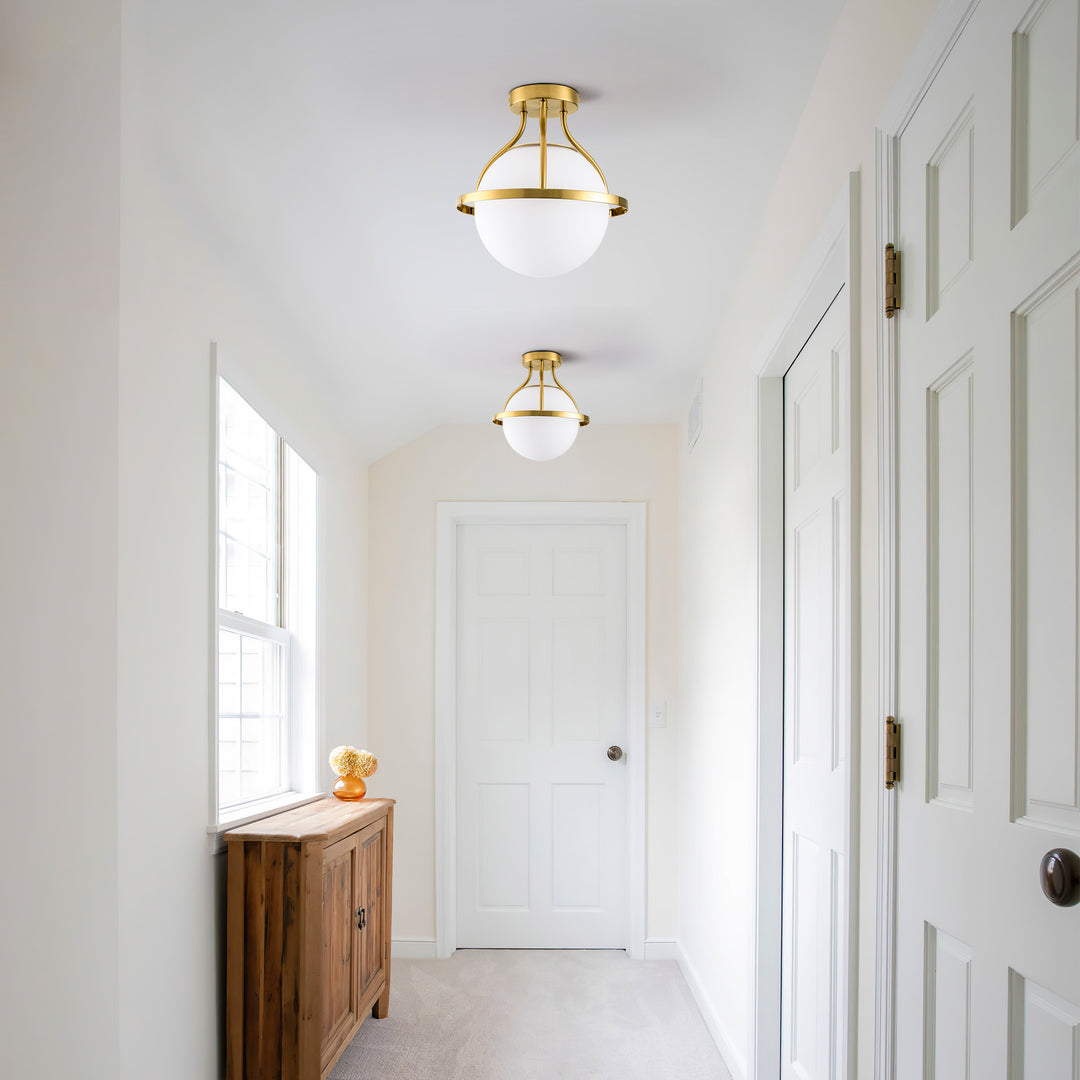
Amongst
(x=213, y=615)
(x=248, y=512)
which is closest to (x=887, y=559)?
(x=213, y=615)

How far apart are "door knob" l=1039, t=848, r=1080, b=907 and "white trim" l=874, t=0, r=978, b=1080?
1.71 feet

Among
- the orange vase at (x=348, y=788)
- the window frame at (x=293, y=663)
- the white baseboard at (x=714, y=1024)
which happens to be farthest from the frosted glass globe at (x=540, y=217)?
the white baseboard at (x=714, y=1024)

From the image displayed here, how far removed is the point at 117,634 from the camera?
1984 millimetres

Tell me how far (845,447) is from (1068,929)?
107 cm

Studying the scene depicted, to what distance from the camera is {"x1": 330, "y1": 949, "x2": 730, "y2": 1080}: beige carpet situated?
3287mm

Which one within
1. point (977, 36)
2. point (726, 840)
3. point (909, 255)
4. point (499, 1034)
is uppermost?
point (977, 36)

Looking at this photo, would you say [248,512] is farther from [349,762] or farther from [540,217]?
[540,217]

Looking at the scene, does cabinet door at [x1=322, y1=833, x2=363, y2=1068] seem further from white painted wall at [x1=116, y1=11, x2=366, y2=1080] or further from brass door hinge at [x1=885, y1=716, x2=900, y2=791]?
brass door hinge at [x1=885, y1=716, x2=900, y2=791]

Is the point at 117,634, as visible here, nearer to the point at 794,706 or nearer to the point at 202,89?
the point at 202,89

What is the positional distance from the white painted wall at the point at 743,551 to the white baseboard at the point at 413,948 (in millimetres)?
1129

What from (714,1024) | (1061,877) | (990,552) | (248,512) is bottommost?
(714,1024)

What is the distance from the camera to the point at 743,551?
3.04 m

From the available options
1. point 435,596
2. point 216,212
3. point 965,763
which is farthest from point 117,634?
point 435,596

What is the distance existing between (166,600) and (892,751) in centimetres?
153
